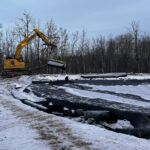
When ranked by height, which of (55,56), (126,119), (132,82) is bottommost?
(126,119)

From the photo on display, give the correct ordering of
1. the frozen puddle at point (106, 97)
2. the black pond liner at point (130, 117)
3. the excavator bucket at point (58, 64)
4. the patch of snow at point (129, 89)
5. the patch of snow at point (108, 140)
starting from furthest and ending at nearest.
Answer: the excavator bucket at point (58, 64), the patch of snow at point (129, 89), the frozen puddle at point (106, 97), the black pond liner at point (130, 117), the patch of snow at point (108, 140)

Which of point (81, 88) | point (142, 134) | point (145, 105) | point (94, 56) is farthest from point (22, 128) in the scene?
point (94, 56)

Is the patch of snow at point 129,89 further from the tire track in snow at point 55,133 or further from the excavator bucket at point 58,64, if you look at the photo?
the excavator bucket at point 58,64

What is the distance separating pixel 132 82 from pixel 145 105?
171 inches

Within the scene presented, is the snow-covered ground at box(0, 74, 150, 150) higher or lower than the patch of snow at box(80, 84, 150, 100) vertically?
lower

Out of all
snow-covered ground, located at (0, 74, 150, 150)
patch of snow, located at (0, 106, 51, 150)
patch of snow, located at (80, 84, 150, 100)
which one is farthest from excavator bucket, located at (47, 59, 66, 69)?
snow-covered ground, located at (0, 74, 150, 150)

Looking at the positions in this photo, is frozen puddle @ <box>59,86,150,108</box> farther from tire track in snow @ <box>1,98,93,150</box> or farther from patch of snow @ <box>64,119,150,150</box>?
tire track in snow @ <box>1,98,93,150</box>

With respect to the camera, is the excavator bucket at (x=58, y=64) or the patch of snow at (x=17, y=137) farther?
the excavator bucket at (x=58, y=64)

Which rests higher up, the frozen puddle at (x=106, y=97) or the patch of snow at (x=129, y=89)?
the patch of snow at (x=129, y=89)

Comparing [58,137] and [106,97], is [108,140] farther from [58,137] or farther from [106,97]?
[106,97]

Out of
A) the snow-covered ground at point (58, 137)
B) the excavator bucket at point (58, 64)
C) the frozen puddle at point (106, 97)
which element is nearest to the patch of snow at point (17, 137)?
the snow-covered ground at point (58, 137)

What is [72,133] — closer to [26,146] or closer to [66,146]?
[66,146]

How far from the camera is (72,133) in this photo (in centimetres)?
349

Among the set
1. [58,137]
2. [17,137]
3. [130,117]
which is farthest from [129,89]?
[17,137]
